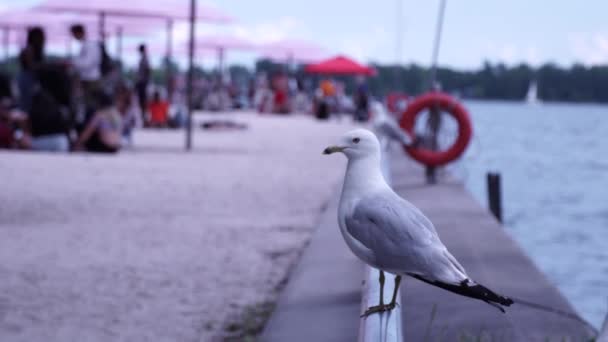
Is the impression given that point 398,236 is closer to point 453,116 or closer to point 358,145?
point 358,145

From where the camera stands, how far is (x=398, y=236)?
278 centimetres

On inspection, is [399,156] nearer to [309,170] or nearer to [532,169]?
[309,170]

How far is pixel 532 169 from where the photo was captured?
24.1 m

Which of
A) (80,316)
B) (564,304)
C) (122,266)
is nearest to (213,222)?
(122,266)

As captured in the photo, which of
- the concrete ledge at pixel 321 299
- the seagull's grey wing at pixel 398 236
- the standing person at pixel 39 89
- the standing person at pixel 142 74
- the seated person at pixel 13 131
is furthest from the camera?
the standing person at pixel 142 74

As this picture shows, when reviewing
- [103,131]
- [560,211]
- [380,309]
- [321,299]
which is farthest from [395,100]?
[380,309]

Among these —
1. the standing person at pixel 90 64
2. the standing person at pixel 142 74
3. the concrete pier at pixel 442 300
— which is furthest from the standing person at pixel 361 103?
the concrete pier at pixel 442 300

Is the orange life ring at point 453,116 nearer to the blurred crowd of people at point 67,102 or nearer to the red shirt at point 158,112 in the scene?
the blurred crowd of people at point 67,102

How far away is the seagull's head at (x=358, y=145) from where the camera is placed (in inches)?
112

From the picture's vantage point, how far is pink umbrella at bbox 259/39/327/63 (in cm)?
3250

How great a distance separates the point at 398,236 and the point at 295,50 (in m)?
30.4

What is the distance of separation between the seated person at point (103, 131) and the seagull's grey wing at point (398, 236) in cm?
1070

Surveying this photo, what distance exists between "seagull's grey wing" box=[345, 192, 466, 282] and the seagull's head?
128mm

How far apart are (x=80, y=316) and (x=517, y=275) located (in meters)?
2.24
